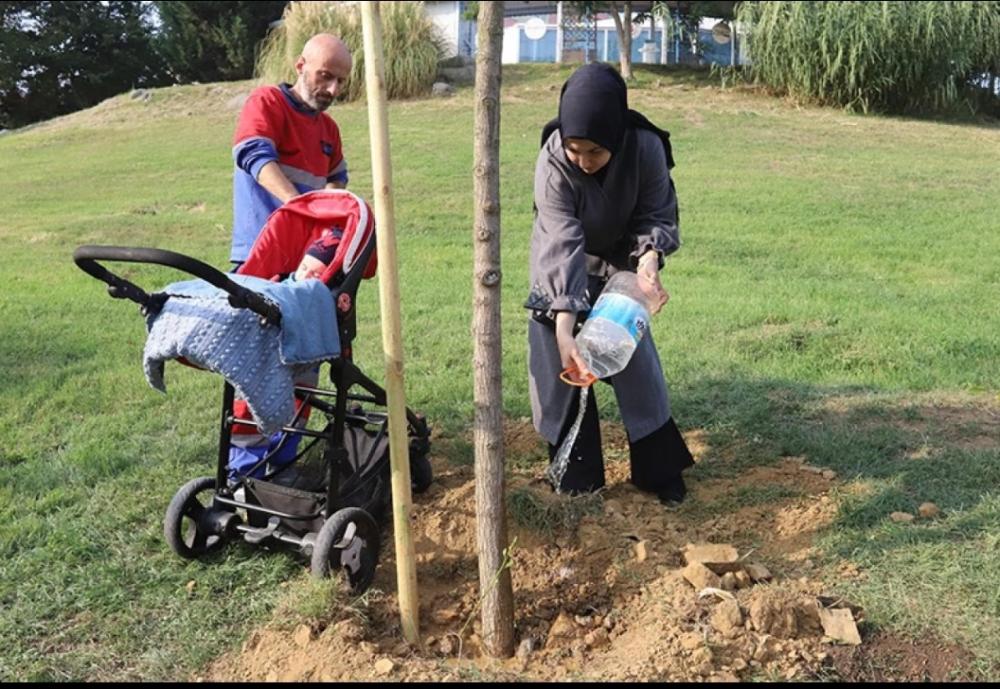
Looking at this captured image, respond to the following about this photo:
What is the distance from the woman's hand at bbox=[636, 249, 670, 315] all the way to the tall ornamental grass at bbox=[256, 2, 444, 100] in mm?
13725

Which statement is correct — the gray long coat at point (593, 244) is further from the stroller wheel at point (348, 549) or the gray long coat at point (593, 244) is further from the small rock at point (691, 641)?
the small rock at point (691, 641)

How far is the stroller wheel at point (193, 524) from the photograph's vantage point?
3.46 metres

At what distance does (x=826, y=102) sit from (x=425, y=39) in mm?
6970

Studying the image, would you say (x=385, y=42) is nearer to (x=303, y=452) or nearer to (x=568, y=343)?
(x=303, y=452)

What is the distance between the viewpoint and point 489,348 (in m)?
2.94

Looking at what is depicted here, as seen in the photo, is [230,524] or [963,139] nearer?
[230,524]

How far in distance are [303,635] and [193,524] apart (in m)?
0.83

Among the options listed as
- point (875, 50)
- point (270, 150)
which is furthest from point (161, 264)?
point (875, 50)

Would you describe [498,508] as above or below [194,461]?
above

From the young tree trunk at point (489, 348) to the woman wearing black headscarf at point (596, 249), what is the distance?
54 centimetres

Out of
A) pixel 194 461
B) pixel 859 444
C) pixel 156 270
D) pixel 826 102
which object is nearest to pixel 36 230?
pixel 156 270

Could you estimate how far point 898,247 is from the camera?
8602 mm

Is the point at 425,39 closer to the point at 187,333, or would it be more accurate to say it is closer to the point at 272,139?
the point at 272,139

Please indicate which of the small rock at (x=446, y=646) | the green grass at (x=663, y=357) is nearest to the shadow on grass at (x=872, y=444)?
the green grass at (x=663, y=357)
